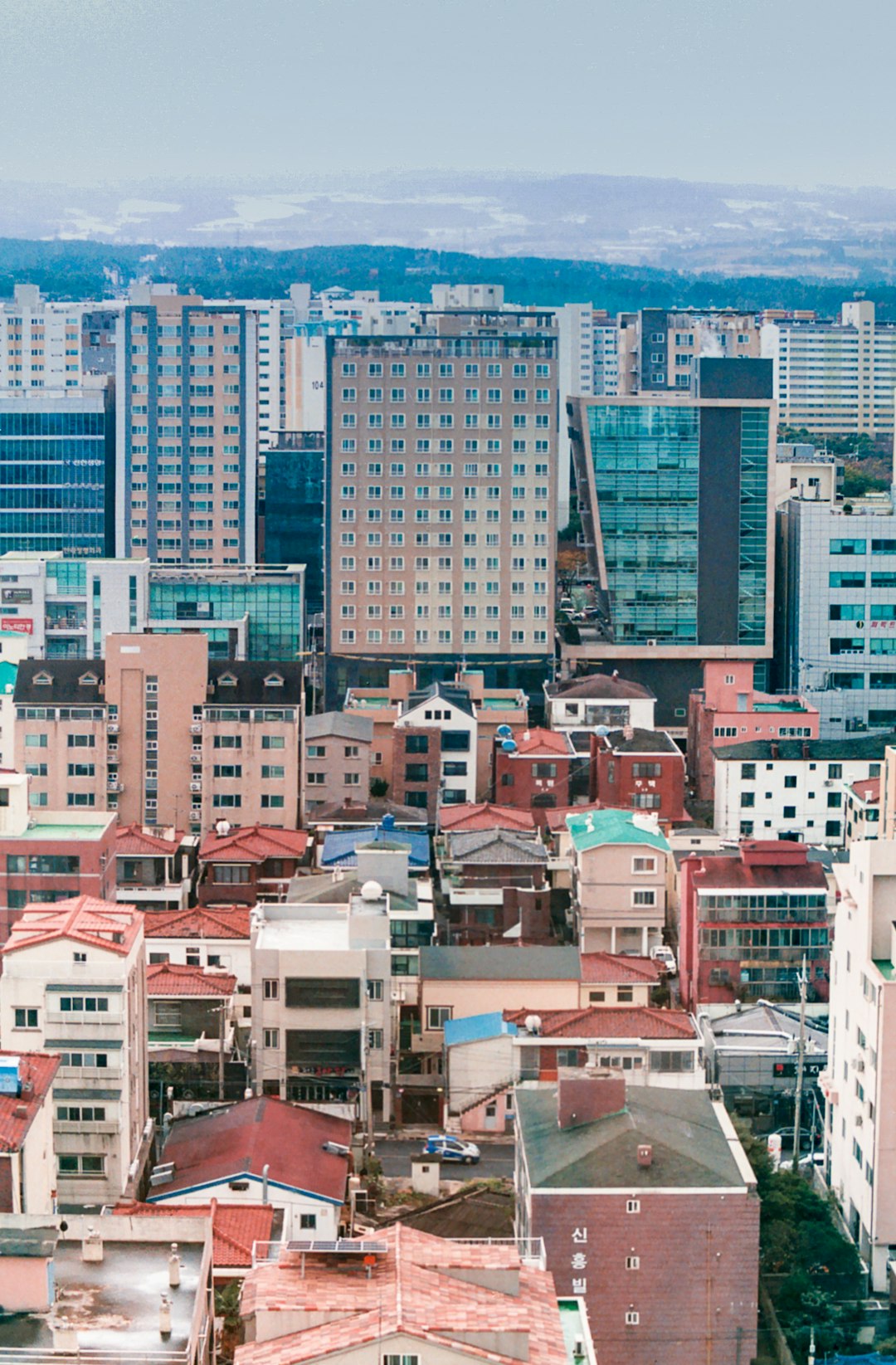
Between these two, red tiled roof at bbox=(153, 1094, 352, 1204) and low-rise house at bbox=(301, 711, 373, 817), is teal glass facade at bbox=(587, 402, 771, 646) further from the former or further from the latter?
red tiled roof at bbox=(153, 1094, 352, 1204)

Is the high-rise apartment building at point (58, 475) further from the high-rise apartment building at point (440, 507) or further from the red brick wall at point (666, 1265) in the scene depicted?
the red brick wall at point (666, 1265)

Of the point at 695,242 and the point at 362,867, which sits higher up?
the point at 695,242

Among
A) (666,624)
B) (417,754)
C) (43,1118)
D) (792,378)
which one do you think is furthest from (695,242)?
(43,1118)

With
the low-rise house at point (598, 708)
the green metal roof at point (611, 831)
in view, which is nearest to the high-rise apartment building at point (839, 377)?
the low-rise house at point (598, 708)

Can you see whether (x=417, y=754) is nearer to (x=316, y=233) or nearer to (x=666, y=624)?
(x=666, y=624)

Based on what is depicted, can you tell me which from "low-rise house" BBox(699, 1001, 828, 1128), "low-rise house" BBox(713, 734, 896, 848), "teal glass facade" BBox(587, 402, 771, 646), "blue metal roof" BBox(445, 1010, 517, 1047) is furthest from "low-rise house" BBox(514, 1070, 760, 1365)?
"teal glass facade" BBox(587, 402, 771, 646)

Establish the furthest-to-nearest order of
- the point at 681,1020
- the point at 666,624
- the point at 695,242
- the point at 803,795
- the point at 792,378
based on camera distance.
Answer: the point at 695,242 < the point at 792,378 < the point at 666,624 < the point at 803,795 < the point at 681,1020
